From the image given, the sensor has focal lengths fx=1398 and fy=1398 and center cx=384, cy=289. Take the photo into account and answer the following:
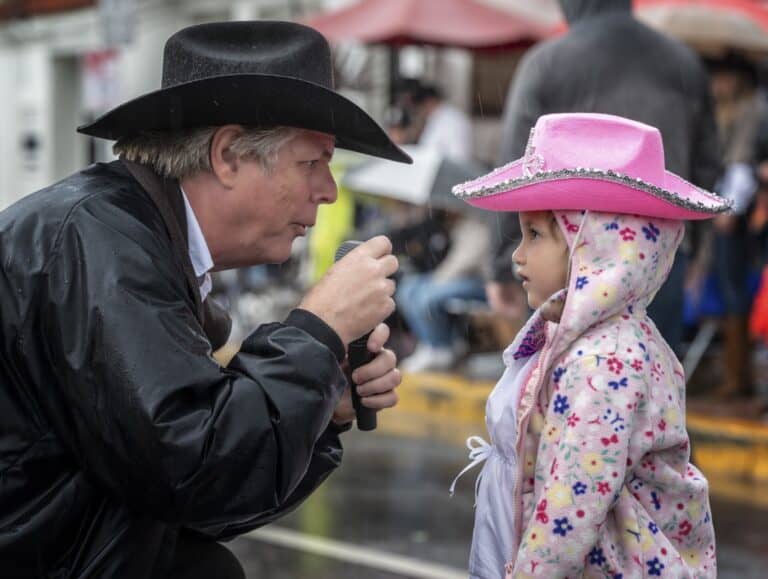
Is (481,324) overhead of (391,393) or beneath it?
beneath

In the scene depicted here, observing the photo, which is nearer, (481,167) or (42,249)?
(42,249)

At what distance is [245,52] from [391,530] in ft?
11.7

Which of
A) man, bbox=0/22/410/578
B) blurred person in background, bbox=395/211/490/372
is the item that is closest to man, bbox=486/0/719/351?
man, bbox=0/22/410/578

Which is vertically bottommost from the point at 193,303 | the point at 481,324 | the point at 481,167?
the point at 481,324

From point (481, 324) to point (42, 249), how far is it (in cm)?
801

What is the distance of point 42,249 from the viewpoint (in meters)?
2.42

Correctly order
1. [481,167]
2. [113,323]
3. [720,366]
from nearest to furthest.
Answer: [113,323], [720,366], [481,167]

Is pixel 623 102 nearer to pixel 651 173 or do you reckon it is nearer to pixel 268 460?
pixel 651 173

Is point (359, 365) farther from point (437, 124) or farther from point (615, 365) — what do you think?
point (437, 124)

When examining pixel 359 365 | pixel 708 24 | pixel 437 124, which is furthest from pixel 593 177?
pixel 437 124

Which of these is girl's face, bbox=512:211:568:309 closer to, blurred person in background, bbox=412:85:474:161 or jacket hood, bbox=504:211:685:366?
jacket hood, bbox=504:211:685:366

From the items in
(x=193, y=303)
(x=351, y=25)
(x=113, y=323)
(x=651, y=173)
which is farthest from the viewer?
(x=351, y=25)

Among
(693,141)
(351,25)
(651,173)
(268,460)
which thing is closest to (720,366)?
(351,25)

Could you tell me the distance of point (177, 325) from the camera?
239cm
